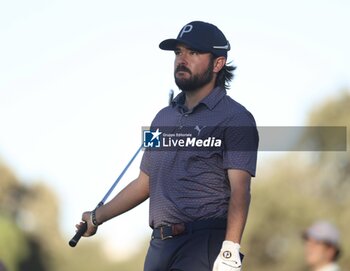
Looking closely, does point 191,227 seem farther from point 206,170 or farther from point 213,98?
point 213,98

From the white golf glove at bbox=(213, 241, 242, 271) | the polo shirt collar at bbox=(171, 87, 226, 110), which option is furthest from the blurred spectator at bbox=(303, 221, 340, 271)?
the polo shirt collar at bbox=(171, 87, 226, 110)

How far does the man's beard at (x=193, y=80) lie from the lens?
10.4 m

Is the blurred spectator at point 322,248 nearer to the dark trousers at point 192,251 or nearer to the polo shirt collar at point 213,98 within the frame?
the dark trousers at point 192,251

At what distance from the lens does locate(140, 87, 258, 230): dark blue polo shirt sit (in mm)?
9969

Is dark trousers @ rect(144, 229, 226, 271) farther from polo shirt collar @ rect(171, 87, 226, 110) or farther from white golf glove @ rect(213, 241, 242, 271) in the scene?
polo shirt collar @ rect(171, 87, 226, 110)

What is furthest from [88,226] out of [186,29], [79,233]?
[186,29]

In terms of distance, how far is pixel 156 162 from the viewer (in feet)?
34.0

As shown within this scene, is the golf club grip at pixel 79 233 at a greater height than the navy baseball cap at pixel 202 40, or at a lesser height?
lesser

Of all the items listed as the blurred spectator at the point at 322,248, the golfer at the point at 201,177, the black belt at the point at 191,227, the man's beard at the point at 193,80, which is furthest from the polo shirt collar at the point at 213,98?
the blurred spectator at the point at 322,248

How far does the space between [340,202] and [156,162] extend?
41.8 meters

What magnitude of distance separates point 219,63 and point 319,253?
1820 millimetres

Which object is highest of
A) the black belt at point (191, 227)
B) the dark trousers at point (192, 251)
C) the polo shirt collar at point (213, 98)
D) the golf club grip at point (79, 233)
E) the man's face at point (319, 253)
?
the polo shirt collar at point (213, 98)

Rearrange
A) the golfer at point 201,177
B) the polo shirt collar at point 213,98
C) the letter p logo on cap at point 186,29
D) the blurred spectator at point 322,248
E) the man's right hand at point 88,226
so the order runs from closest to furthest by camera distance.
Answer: the golfer at point 201,177, the polo shirt collar at point 213,98, the letter p logo on cap at point 186,29, the blurred spectator at point 322,248, the man's right hand at point 88,226

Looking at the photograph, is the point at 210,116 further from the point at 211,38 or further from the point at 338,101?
the point at 338,101
